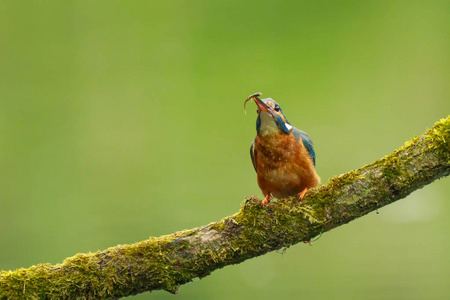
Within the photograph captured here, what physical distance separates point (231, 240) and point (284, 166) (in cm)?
83

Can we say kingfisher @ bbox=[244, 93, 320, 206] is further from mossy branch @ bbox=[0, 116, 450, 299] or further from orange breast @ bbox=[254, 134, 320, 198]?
mossy branch @ bbox=[0, 116, 450, 299]

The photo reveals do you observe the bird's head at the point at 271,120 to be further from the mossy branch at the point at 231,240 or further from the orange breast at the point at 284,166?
the mossy branch at the point at 231,240

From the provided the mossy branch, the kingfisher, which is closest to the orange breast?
the kingfisher

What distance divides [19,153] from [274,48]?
12.6ft

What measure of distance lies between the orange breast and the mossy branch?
1.90 ft

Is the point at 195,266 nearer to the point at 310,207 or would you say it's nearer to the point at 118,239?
the point at 310,207

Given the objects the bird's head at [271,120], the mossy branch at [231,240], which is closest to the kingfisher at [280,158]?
the bird's head at [271,120]

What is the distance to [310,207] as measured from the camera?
237 centimetres

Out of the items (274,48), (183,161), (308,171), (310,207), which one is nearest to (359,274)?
(183,161)

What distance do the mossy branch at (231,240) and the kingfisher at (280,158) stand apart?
585 millimetres

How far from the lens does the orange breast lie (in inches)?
117

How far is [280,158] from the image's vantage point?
3.03m

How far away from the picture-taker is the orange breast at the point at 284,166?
9.77ft

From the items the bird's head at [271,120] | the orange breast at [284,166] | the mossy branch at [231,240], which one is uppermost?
the bird's head at [271,120]
